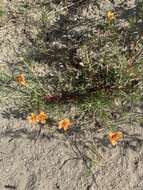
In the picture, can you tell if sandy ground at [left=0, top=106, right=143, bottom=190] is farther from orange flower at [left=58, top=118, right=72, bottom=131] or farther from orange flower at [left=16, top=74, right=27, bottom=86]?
orange flower at [left=16, top=74, right=27, bottom=86]

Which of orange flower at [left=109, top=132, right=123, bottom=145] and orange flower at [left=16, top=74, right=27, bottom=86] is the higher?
orange flower at [left=16, top=74, right=27, bottom=86]

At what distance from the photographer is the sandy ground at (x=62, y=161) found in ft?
9.04

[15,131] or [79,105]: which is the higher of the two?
[79,105]

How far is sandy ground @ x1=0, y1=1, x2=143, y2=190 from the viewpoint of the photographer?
2754 mm

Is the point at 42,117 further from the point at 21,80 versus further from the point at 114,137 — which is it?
the point at 114,137

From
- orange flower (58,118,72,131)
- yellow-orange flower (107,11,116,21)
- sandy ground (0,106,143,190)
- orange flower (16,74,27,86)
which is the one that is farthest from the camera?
yellow-orange flower (107,11,116,21)

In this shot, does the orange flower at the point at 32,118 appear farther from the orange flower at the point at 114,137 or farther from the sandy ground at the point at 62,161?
the orange flower at the point at 114,137

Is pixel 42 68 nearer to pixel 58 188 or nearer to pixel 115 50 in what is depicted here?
pixel 115 50

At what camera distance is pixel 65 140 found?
9.77 ft

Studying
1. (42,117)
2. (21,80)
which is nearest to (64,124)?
(42,117)

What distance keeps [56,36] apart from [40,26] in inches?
8.1

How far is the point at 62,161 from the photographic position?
2895 millimetres

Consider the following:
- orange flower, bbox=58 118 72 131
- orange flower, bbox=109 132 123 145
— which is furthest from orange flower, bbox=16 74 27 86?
orange flower, bbox=109 132 123 145

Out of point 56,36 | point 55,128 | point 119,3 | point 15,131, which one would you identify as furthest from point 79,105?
point 119,3
